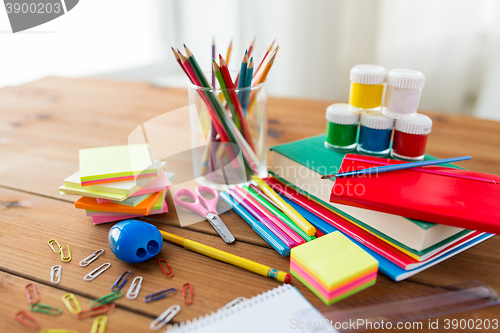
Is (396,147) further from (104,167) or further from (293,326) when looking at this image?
(104,167)

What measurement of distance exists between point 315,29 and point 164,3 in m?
1.31

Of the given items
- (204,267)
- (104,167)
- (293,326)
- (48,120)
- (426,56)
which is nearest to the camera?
(293,326)

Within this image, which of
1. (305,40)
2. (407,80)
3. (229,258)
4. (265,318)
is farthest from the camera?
(305,40)

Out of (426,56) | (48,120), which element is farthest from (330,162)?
(426,56)

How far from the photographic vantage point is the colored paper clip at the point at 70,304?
494 mm

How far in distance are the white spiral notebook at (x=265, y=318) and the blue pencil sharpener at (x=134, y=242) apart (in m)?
0.14

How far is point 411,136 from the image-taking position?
0.69m

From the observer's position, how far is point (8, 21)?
1991mm

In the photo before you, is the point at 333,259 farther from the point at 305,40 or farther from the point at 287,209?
the point at 305,40

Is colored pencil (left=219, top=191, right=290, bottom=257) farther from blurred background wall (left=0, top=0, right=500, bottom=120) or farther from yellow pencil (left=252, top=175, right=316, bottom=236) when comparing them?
blurred background wall (left=0, top=0, right=500, bottom=120)

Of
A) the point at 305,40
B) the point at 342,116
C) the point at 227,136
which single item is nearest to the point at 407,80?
the point at 342,116

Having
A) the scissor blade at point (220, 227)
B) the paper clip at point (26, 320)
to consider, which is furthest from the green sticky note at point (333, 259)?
the paper clip at point (26, 320)

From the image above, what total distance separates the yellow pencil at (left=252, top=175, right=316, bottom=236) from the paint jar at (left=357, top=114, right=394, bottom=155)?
0.20 metres

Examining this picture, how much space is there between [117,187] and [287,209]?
0.29 metres
